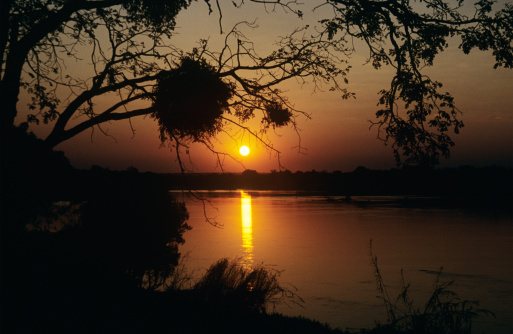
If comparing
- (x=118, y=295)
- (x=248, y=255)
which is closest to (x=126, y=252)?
(x=118, y=295)

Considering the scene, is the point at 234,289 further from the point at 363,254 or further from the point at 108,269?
the point at 363,254

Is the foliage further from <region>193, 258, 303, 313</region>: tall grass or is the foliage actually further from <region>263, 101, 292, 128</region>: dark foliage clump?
<region>263, 101, 292, 128</region>: dark foliage clump

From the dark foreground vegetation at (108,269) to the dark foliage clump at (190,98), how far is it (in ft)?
8.15

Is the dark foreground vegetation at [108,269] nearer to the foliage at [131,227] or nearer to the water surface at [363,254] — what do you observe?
the foliage at [131,227]

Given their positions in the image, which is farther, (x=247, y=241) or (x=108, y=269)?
(x=247, y=241)

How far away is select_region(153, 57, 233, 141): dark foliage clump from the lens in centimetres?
1084

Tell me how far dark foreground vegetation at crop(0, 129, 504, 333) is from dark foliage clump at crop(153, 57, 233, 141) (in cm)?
248

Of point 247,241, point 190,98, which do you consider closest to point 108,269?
point 190,98

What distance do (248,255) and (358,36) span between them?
27718mm

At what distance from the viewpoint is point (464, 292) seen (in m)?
26.1

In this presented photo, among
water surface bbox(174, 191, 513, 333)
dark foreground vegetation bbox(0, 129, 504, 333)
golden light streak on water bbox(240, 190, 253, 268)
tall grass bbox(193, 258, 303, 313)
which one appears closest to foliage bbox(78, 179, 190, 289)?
dark foreground vegetation bbox(0, 129, 504, 333)

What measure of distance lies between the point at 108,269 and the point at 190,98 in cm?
542

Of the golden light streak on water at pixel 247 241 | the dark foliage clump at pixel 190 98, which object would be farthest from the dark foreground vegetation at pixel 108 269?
the golden light streak on water at pixel 247 241

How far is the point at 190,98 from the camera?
35.4ft
